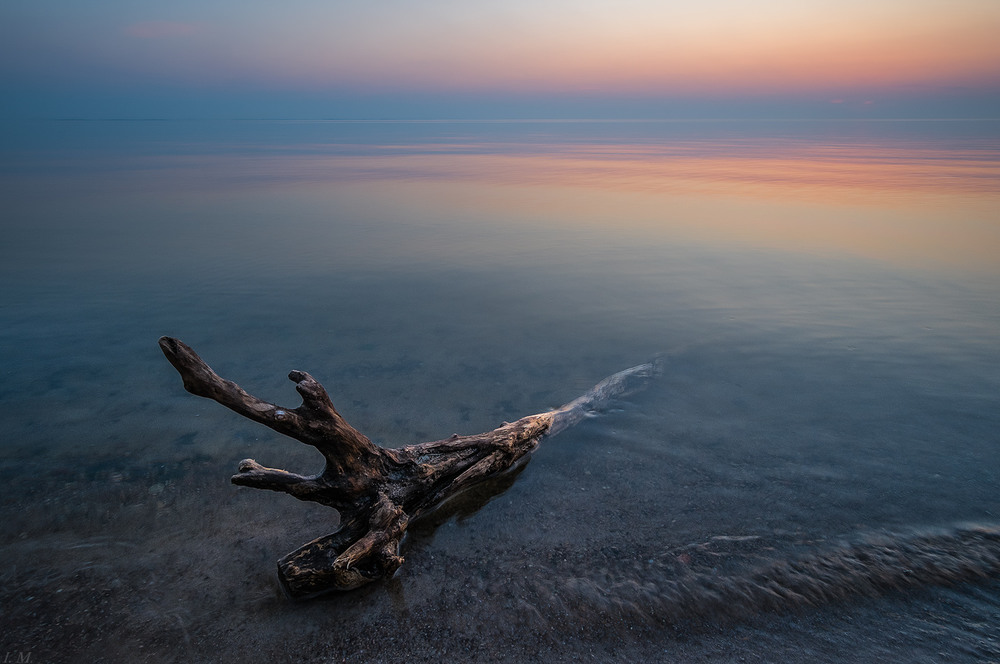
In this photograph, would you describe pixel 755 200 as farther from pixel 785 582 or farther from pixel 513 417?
pixel 785 582

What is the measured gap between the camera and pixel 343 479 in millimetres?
3615

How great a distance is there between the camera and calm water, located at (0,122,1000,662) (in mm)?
3299

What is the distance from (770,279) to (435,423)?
7.00m

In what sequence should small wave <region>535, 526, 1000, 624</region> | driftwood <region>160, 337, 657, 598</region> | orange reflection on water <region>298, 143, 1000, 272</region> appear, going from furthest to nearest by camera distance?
orange reflection on water <region>298, 143, 1000, 272</region> < small wave <region>535, 526, 1000, 624</region> < driftwood <region>160, 337, 657, 598</region>

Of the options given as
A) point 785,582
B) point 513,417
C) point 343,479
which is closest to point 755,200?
point 513,417

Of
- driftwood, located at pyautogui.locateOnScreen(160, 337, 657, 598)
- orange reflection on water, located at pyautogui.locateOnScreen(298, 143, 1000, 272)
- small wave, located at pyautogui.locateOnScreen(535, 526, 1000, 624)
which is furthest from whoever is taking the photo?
orange reflection on water, located at pyautogui.locateOnScreen(298, 143, 1000, 272)

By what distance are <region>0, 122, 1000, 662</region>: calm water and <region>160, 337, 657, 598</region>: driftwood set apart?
18 cm

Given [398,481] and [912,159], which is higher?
[912,159]

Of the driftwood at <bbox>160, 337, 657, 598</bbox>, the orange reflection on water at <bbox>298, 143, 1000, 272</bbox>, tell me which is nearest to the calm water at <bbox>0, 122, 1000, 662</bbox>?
the driftwood at <bbox>160, 337, 657, 598</bbox>

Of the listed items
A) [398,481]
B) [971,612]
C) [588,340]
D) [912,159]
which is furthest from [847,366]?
[912,159]

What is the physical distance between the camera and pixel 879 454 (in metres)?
4.95

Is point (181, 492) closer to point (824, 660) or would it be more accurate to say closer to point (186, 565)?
point (186, 565)

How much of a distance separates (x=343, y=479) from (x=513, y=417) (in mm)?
2278

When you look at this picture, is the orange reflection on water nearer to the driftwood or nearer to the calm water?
the calm water
